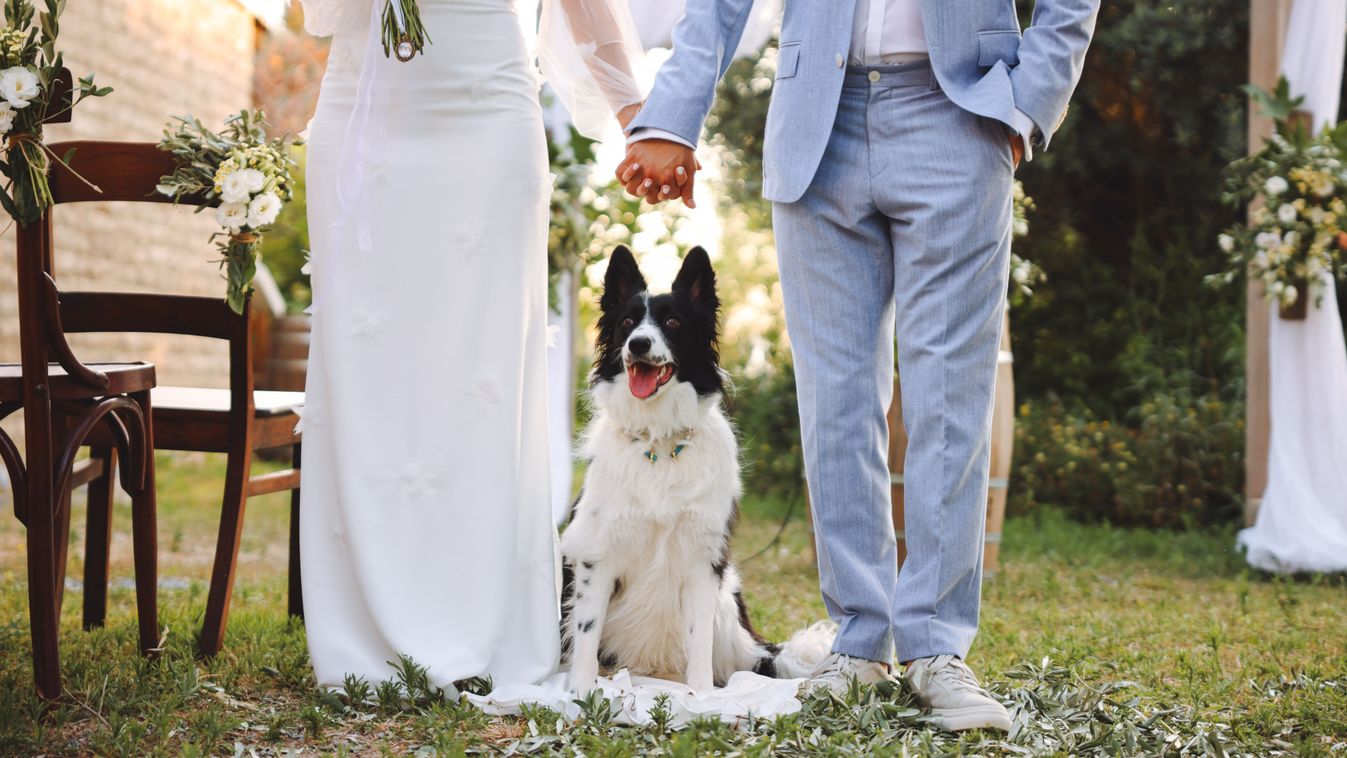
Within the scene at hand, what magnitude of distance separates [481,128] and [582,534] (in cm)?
102

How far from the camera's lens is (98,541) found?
11.3 feet

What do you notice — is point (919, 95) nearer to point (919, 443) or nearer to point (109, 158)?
point (919, 443)

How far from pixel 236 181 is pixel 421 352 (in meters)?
0.57

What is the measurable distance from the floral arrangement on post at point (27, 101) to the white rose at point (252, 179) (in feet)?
1.08

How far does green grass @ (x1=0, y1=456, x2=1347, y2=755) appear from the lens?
2.35m

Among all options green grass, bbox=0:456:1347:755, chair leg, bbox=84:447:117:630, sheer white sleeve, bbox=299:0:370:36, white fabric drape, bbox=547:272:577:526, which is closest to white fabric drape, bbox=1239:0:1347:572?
green grass, bbox=0:456:1347:755

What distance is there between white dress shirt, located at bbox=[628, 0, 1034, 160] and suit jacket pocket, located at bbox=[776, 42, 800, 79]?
0.11m

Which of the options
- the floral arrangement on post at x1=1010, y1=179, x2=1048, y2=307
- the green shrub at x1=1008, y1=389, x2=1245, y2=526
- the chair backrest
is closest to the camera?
the chair backrest

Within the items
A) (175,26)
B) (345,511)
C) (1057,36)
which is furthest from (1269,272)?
(175,26)

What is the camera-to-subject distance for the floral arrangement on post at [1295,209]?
195 inches

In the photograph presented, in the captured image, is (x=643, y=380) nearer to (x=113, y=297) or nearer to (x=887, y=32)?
(x=887, y=32)

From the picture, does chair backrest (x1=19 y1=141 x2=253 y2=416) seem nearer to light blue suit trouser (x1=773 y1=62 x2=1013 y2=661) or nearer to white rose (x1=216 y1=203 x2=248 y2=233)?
white rose (x1=216 y1=203 x2=248 y2=233)

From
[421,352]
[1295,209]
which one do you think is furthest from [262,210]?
[1295,209]

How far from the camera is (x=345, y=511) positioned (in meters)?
2.86
